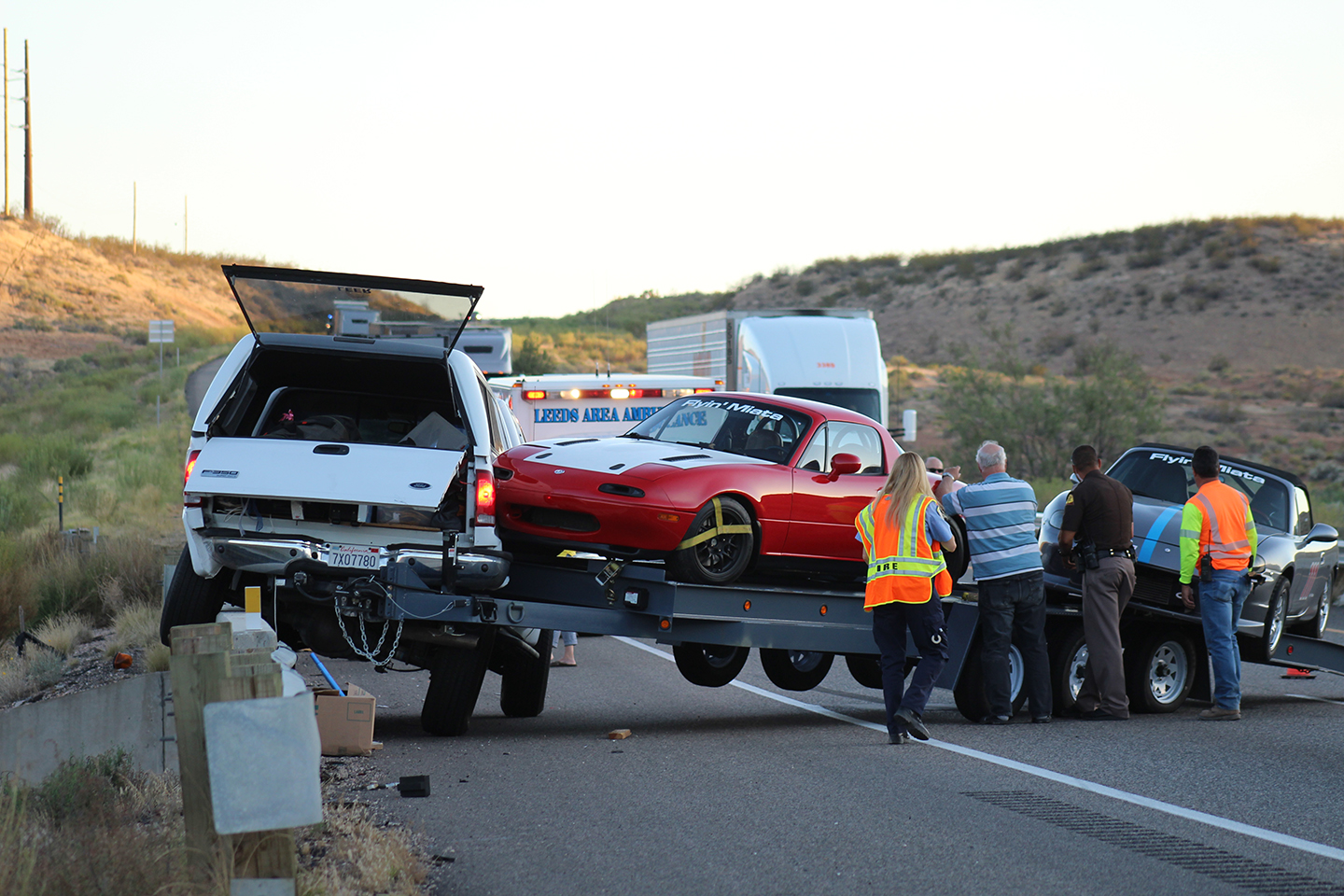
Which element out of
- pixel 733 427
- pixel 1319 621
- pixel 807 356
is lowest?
pixel 1319 621

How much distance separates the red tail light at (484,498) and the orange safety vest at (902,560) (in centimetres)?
259

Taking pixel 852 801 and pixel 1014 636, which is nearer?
pixel 852 801

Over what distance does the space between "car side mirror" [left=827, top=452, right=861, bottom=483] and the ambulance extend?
660 centimetres

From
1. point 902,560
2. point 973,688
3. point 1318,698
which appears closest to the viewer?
point 902,560

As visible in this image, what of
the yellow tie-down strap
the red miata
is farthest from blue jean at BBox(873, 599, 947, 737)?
the yellow tie-down strap

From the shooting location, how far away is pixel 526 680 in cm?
1004

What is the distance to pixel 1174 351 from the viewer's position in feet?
220

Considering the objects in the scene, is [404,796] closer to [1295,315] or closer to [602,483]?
[602,483]

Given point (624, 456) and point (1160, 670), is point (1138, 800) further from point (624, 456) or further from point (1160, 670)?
point (1160, 670)

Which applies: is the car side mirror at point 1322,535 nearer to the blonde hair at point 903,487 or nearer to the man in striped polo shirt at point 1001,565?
the man in striped polo shirt at point 1001,565

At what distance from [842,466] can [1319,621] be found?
219 inches

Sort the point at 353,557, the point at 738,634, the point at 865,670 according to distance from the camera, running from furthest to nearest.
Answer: the point at 865,670 → the point at 738,634 → the point at 353,557

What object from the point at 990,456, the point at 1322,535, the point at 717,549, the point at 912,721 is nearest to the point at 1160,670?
the point at 1322,535

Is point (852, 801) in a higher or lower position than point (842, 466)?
lower
